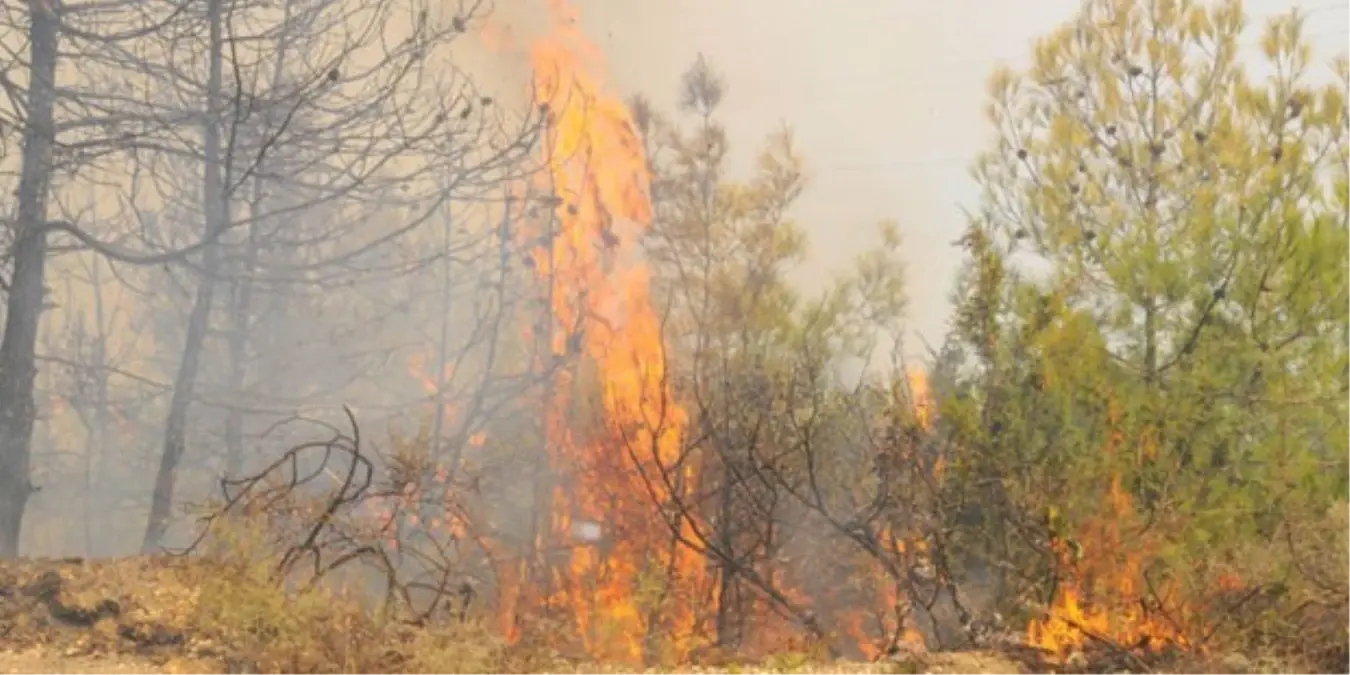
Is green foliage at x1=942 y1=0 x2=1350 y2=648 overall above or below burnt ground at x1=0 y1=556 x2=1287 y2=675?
above

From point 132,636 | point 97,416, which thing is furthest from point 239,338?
point 132,636

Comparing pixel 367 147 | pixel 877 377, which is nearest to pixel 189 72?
pixel 367 147

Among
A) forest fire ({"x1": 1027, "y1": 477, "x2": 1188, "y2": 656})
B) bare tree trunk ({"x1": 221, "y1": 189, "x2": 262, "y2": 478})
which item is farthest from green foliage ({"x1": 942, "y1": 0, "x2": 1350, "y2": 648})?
bare tree trunk ({"x1": 221, "y1": 189, "x2": 262, "y2": 478})

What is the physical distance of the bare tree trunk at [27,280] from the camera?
689 centimetres

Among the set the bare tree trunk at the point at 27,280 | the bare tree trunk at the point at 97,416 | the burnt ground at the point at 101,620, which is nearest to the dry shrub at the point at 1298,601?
the burnt ground at the point at 101,620

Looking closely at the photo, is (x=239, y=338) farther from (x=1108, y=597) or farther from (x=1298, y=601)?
(x=1298, y=601)

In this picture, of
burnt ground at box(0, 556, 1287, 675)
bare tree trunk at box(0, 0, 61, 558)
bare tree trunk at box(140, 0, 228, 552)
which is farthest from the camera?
bare tree trunk at box(140, 0, 228, 552)

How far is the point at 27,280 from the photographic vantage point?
701 cm

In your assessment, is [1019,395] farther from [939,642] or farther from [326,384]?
[326,384]

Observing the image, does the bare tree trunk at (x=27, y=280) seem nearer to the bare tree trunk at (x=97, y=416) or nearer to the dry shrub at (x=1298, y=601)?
the bare tree trunk at (x=97, y=416)

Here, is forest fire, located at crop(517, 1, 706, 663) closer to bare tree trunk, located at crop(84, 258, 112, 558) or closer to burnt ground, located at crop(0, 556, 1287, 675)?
burnt ground, located at crop(0, 556, 1287, 675)

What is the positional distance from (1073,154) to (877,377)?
→ 228 cm

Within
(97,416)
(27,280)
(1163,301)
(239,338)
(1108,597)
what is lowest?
(1108,597)

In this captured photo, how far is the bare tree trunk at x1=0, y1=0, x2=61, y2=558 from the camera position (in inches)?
271
